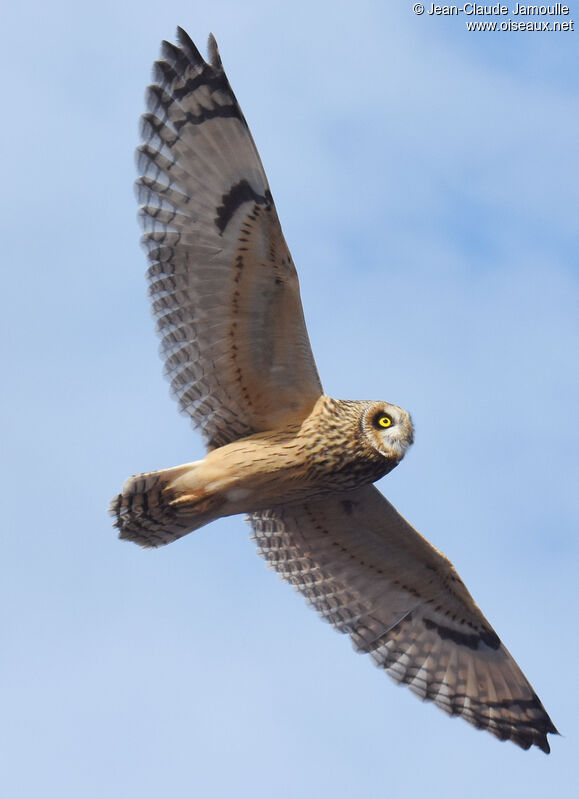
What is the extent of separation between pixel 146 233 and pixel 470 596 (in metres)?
3.81

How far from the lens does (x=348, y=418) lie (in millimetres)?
9078

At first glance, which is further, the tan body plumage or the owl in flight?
the tan body plumage

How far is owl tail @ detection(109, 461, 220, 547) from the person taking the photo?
357 inches

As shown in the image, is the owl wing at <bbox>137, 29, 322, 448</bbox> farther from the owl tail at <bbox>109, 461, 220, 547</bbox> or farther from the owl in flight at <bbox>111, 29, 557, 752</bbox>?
the owl tail at <bbox>109, 461, 220, 547</bbox>

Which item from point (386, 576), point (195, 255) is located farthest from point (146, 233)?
point (386, 576)

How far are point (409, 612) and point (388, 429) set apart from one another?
7.11 feet

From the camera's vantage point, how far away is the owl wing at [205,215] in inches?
344

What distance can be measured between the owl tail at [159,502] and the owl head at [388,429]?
1.12m

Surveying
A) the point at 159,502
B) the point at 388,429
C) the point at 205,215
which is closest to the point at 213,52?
the point at 205,215

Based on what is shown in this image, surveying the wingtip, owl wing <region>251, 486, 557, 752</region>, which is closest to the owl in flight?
the wingtip

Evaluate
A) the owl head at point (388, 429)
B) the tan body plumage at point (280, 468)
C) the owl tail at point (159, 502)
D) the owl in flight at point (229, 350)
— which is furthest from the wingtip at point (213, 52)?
the owl tail at point (159, 502)

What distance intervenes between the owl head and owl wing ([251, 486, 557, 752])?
1.32 meters

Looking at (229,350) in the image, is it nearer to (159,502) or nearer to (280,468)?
(280,468)

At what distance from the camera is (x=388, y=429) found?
901cm
